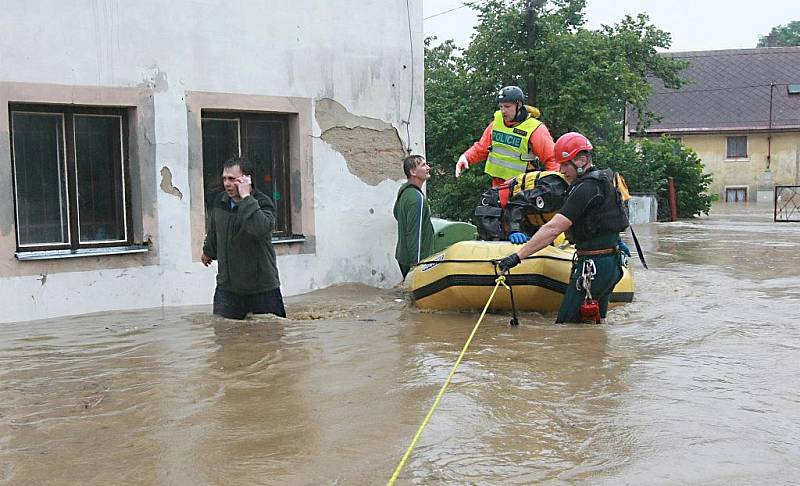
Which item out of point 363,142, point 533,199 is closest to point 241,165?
point 533,199

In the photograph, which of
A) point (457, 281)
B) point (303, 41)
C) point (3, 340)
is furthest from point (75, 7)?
point (457, 281)

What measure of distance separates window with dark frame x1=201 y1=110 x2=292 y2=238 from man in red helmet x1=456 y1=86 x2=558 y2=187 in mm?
1856

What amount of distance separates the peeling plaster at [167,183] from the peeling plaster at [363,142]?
171 cm

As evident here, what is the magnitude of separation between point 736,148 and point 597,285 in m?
38.0

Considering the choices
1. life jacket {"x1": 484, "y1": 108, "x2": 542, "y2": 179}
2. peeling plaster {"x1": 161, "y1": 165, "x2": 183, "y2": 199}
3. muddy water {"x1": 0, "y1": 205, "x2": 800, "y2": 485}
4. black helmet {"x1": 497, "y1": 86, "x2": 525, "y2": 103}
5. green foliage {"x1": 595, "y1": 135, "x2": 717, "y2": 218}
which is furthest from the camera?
green foliage {"x1": 595, "y1": 135, "x2": 717, "y2": 218}

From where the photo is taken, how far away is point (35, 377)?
541 centimetres

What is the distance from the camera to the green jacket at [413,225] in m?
8.71

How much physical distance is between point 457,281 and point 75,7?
3.99 m

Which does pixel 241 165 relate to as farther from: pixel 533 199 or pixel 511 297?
pixel 533 199

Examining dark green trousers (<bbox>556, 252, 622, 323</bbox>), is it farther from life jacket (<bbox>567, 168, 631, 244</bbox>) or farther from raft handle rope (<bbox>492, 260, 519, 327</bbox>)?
raft handle rope (<bbox>492, 260, 519, 327</bbox>)

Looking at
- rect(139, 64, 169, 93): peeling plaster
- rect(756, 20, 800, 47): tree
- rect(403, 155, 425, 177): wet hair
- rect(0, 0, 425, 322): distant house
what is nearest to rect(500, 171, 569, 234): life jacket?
rect(403, 155, 425, 177): wet hair

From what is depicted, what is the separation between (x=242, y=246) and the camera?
258 inches

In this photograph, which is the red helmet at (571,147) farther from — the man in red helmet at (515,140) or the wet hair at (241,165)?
the wet hair at (241,165)

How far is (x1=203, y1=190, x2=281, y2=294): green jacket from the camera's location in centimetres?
653
